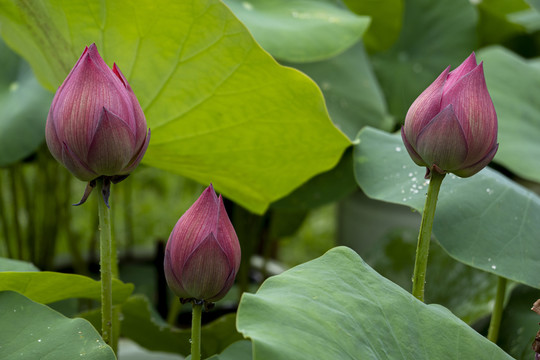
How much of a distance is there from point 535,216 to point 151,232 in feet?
4.36

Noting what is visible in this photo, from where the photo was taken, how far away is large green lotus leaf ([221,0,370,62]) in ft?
2.72

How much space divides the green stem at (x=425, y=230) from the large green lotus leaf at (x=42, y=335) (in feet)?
0.77

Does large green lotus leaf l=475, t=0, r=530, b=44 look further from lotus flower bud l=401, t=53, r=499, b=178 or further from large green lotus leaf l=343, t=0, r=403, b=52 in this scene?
lotus flower bud l=401, t=53, r=499, b=178

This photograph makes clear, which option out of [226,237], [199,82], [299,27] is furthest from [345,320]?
[299,27]

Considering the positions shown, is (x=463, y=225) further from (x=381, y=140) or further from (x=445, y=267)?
(x=445, y=267)

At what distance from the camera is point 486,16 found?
4.59ft

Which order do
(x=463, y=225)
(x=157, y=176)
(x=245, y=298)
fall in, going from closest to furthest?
(x=245, y=298), (x=463, y=225), (x=157, y=176)

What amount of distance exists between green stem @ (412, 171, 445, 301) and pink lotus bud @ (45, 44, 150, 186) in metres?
0.22

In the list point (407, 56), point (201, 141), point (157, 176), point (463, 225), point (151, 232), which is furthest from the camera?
point (157, 176)

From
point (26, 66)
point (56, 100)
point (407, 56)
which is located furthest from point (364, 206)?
point (56, 100)

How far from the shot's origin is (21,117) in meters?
0.86

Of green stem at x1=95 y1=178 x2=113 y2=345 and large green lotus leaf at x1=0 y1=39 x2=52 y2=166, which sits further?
large green lotus leaf at x1=0 y1=39 x2=52 y2=166

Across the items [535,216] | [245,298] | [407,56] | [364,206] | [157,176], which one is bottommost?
[157,176]

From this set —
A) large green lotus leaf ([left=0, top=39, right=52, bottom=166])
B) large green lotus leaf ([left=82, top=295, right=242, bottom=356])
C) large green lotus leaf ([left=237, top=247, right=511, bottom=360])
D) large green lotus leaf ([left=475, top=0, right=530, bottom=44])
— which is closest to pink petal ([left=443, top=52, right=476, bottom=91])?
large green lotus leaf ([left=237, top=247, right=511, bottom=360])
